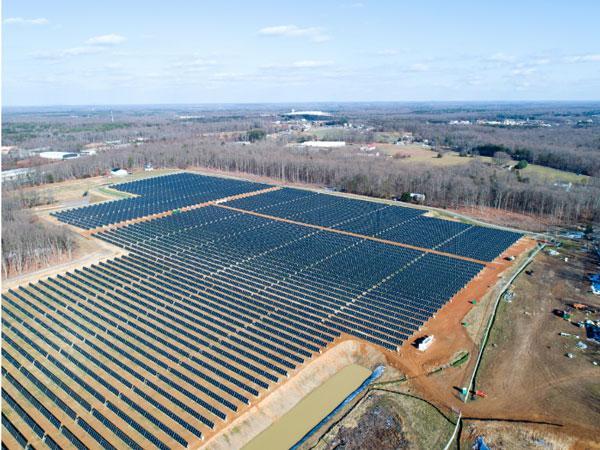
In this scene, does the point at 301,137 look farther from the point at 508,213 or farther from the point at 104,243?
the point at 104,243

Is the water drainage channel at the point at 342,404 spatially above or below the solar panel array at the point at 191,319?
below

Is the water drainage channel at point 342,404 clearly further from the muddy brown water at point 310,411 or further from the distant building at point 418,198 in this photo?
the distant building at point 418,198

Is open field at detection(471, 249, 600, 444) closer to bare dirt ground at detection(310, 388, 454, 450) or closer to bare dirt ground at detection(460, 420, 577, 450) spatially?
bare dirt ground at detection(460, 420, 577, 450)

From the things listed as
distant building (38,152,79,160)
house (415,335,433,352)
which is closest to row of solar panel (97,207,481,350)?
house (415,335,433,352)

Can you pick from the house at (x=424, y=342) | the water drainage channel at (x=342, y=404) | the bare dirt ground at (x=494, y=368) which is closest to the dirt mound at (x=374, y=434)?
the water drainage channel at (x=342, y=404)

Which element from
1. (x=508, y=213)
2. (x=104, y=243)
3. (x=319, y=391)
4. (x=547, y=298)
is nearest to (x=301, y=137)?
(x=508, y=213)

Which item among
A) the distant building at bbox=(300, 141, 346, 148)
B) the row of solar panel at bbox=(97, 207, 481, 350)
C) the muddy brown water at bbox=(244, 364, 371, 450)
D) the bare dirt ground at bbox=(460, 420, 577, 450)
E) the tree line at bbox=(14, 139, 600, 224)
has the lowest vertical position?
the bare dirt ground at bbox=(460, 420, 577, 450)

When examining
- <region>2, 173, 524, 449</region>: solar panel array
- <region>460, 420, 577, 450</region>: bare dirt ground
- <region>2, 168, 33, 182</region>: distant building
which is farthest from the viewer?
<region>2, 168, 33, 182</region>: distant building

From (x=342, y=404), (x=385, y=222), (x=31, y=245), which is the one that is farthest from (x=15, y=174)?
(x=342, y=404)
